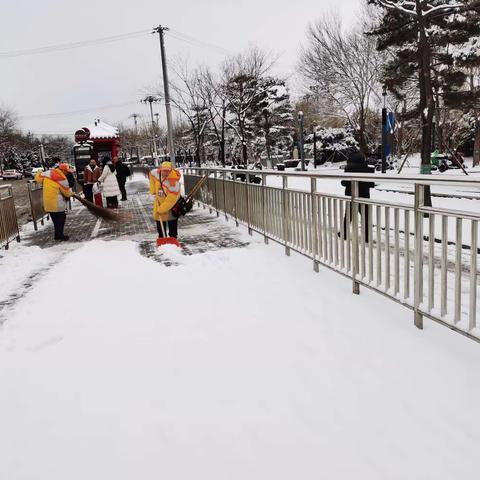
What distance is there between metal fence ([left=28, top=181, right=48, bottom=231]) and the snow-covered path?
23.4 feet

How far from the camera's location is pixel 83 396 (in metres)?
3.10

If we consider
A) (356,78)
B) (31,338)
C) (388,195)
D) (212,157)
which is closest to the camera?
(31,338)

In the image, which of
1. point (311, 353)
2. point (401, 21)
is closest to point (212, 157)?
point (401, 21)

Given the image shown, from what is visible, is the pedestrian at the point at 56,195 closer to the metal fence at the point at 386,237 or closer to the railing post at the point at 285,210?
the metal fence at the point at 386,237

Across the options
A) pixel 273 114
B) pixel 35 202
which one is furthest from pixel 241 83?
pixel 35 202

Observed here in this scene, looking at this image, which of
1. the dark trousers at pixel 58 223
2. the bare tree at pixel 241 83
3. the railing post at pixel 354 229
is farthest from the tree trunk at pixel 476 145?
the railing post at pixel 354 229

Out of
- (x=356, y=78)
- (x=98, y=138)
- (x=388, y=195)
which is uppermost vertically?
(x=356, y=78)

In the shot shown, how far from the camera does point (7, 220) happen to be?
9.09m

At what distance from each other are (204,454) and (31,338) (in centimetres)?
243

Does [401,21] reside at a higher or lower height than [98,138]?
higher

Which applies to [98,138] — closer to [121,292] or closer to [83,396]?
[121,292]

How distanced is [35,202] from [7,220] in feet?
10.1

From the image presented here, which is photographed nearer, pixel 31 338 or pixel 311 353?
pixel 311 353

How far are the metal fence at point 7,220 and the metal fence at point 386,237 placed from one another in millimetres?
4709
